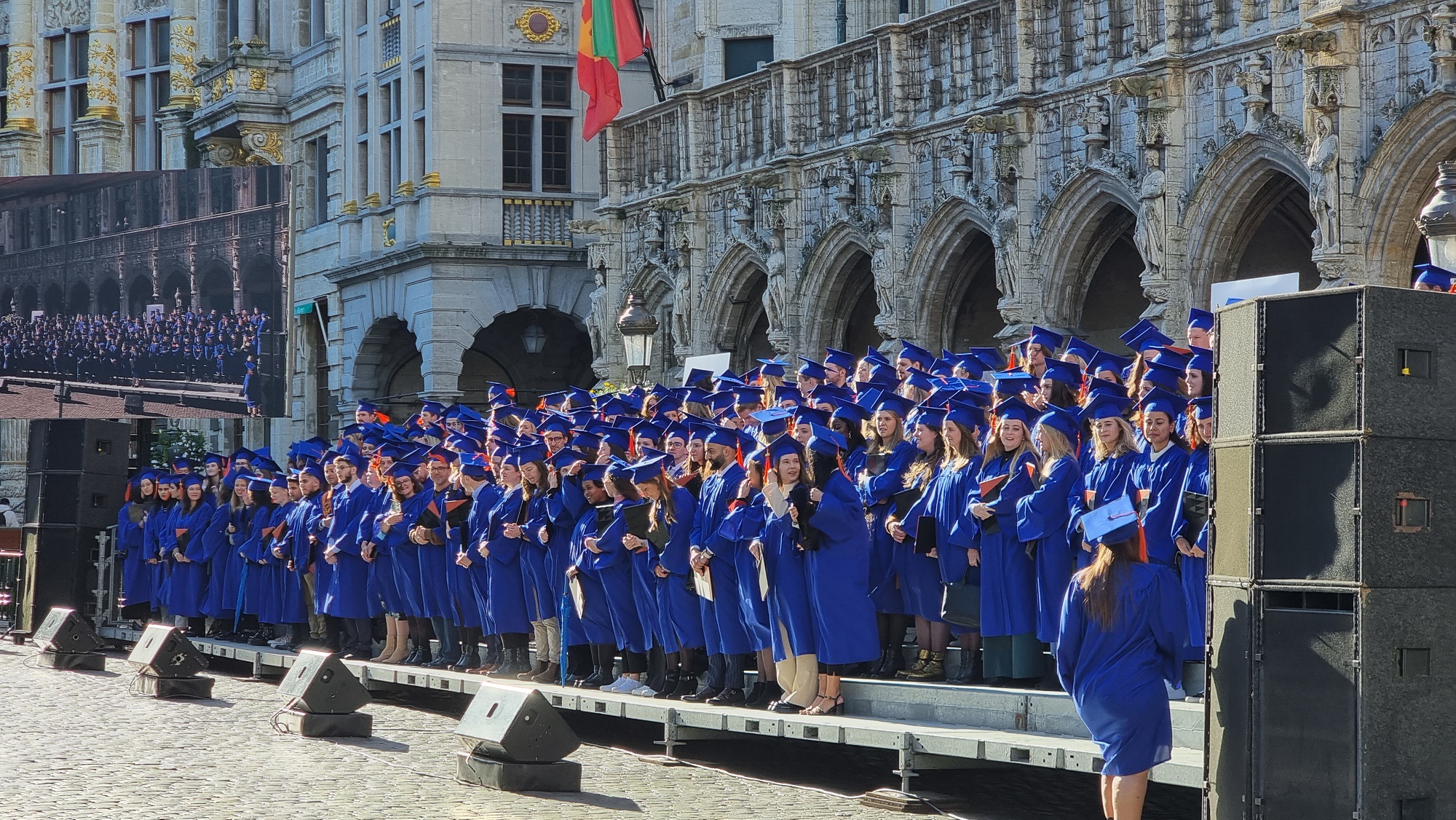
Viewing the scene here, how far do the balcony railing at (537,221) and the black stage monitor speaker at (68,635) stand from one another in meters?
12.6

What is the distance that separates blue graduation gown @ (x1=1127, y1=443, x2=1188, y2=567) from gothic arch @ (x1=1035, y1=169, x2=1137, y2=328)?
7598 mm

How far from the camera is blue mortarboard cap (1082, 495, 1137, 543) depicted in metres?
8.18

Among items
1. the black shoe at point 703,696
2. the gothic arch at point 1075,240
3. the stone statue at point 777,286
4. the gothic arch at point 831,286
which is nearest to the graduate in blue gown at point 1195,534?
the black shoe at point 703,696

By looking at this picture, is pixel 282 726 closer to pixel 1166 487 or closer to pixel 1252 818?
pixel 1166 487

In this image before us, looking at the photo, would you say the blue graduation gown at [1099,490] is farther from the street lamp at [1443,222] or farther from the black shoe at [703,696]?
the black shoe at [703,696]

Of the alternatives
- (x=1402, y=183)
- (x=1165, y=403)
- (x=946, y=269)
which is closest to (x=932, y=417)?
(x=1165, y=403)

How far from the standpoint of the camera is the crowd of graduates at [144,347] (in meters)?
29.9

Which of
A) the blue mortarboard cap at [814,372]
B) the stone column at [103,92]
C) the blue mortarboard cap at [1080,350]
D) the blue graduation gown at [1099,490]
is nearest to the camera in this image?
the blue graduation gown at [1099,490]

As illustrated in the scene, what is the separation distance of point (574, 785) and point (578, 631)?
2829 millimetres

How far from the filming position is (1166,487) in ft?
32.6

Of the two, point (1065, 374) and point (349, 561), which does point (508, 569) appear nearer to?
point (349, 561)

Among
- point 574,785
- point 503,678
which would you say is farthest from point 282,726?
point 574,785

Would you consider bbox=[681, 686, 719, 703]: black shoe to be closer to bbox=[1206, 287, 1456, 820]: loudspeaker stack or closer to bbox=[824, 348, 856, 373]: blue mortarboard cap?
bbox=[824, 348, 856, 373]: blue mortarboard cap

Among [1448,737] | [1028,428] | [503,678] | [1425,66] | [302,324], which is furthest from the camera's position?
[302,324]
